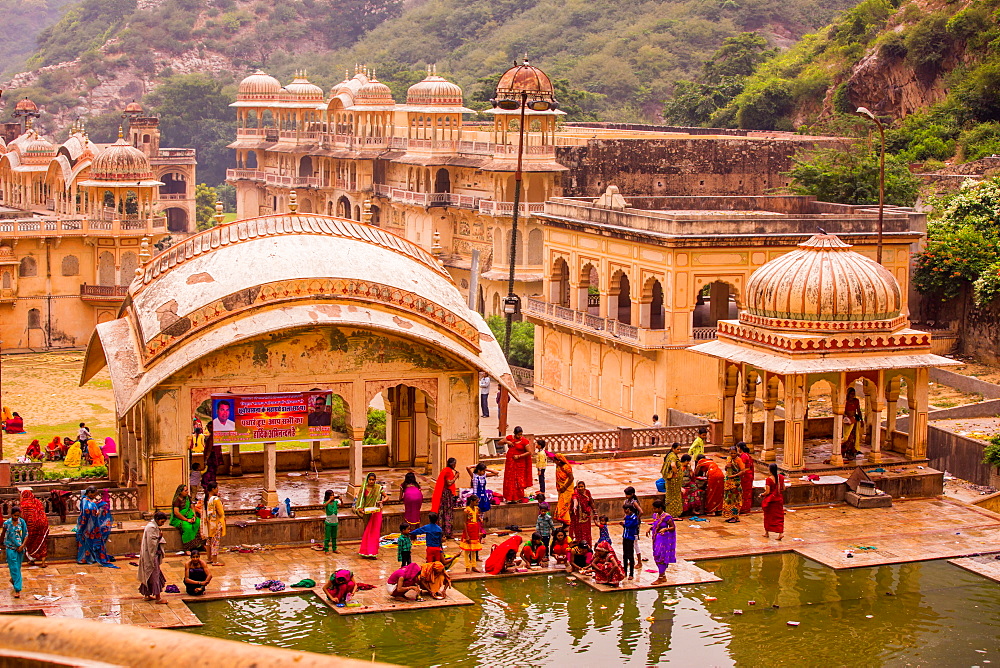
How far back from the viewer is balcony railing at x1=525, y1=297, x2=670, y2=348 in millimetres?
33781

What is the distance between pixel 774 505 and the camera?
71.2 feet

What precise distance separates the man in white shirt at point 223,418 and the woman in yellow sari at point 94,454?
10117mm

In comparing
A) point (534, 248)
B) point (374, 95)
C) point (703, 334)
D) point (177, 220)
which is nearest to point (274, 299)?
point (703, 334)

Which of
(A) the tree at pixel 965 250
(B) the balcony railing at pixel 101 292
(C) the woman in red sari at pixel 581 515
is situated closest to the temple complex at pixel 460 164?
(A) the tree at pixel 965 250

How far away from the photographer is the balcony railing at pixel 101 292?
167 feet

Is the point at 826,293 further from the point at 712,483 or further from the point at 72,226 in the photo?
the point at 72,226

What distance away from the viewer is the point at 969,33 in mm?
57875

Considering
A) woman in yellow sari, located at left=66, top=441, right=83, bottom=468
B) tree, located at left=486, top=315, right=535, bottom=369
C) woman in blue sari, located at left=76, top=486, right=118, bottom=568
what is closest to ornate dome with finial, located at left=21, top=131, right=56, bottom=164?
tree, located at left=486, top=315, right=535, bottom=369

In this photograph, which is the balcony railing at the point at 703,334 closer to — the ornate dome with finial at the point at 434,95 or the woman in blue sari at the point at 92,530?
the woman in blue sari at the point at 92,530

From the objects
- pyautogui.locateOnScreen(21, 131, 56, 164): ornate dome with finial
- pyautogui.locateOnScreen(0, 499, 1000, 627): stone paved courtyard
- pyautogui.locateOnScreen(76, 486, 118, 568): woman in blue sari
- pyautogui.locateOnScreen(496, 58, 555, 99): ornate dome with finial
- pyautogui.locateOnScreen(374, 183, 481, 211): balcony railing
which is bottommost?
pyautogui.locateOnScreen(0, 499, 1000, 627): stone paved courtyard

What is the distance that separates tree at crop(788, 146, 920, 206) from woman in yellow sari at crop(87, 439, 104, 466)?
23.8 metres

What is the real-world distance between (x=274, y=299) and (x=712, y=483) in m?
7.13

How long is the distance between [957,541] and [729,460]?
11.4ft

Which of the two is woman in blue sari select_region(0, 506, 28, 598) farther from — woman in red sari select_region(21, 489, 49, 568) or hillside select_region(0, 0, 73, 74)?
hillside select_region(0, 0, 73, 74)
